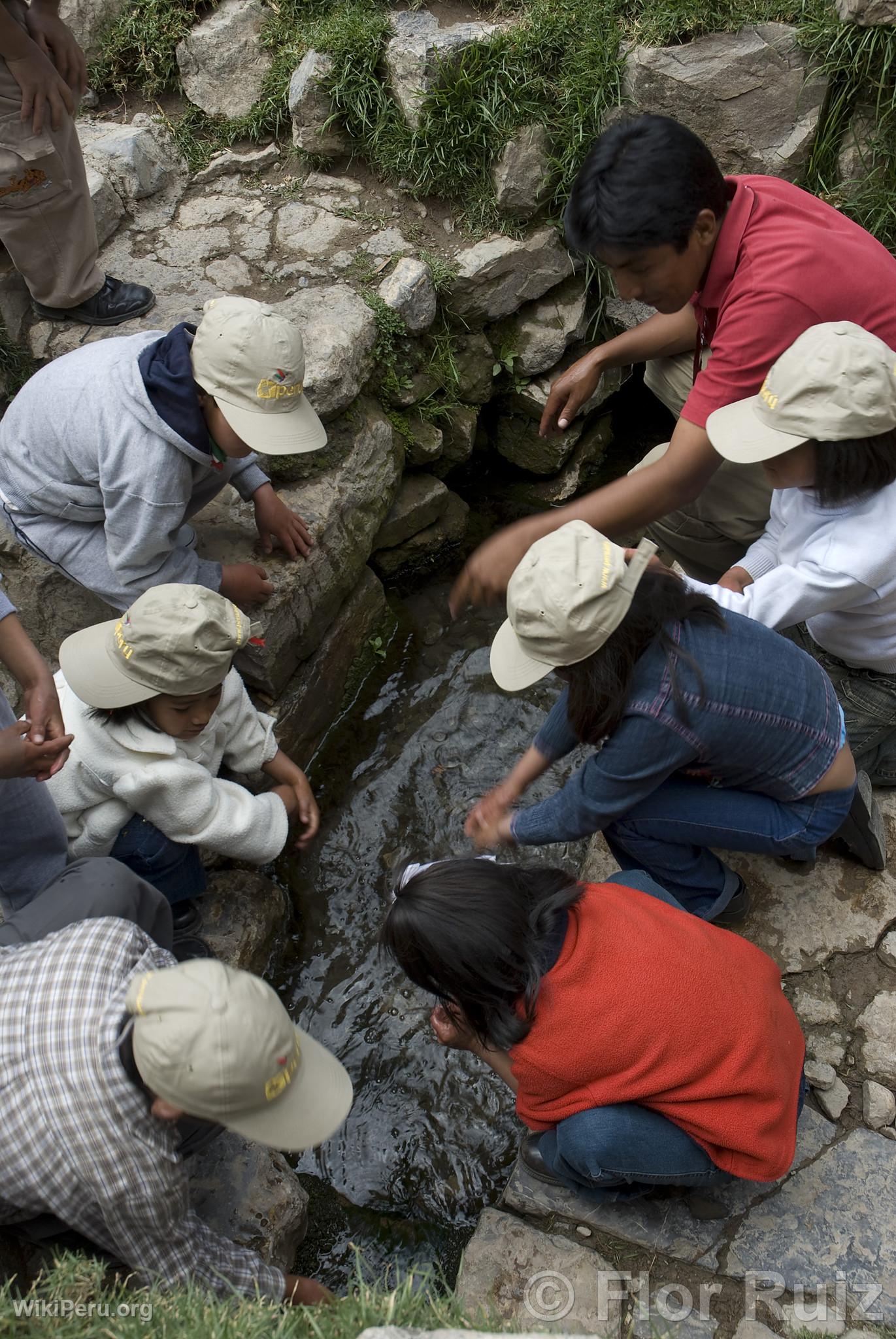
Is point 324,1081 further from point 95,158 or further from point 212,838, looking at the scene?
point 95,158

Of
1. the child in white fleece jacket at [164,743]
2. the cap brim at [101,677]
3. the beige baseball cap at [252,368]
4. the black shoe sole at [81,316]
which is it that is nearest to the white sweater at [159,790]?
the child in white fleece jacket at [164,743]

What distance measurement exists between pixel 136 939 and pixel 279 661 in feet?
4.81

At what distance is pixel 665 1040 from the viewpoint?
1.84 metres

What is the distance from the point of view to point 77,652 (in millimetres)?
2314

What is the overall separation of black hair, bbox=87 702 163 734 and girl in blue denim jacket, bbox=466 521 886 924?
0.88m

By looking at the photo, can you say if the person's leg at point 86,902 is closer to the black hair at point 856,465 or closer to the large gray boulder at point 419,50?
the black hair at point 856,465

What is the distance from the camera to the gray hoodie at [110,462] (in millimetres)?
2609

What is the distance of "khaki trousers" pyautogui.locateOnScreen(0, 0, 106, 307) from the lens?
10.3 ft

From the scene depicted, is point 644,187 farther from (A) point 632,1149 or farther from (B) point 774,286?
(A) point 632,1149

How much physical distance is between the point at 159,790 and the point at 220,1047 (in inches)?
36.5

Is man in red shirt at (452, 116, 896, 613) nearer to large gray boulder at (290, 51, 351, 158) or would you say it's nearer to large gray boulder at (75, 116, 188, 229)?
large gray boulder at (290, 51, 351, 158)

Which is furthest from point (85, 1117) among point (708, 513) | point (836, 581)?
point (708, 513)

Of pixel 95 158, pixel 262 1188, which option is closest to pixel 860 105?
pixel 95 158

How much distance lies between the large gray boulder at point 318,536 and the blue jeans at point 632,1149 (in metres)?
1.77
